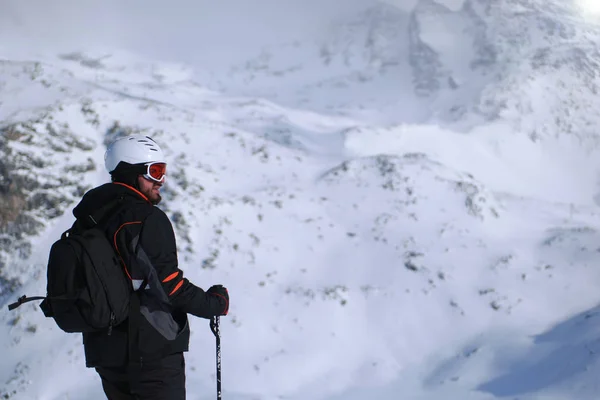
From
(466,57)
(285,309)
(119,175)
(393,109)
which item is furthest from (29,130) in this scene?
(466,57)

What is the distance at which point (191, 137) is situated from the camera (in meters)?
23.1

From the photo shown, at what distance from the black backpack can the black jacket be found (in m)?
0.10

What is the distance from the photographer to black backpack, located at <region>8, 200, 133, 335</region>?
138 inches

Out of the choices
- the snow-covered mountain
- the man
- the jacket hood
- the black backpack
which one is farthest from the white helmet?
the snow-covered mountain

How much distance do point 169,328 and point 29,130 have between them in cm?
1771

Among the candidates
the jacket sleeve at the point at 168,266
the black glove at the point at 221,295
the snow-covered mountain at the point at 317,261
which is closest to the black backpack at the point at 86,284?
the jacket sleeve at the point at 168,266

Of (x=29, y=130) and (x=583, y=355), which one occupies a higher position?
(x=29, y=130)

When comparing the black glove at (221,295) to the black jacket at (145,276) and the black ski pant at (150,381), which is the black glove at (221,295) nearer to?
the black jacket at (145,276)

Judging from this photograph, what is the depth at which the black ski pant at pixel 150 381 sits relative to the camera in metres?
3.84

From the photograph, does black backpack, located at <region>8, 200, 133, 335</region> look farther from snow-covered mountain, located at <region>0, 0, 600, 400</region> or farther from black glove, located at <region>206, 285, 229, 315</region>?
snow-covered mountain, located at <region>0, 0, 600, 400</region>

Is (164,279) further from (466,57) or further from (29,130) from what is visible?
(466,57)

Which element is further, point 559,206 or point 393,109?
point 393,109

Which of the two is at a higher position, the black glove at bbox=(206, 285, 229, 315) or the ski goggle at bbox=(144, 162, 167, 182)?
the ski goggle at bbox=(144, 162, 167, 182)

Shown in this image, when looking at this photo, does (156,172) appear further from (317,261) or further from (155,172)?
(317,261)
